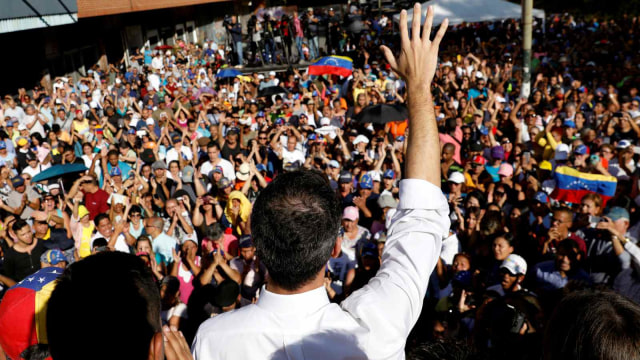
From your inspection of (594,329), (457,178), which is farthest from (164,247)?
(594,329)

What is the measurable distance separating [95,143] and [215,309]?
6650mm

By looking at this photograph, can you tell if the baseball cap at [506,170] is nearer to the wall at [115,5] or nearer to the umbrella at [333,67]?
the umbrella at [333,67]

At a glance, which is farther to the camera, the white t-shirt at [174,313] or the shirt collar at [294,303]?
the white t-shirt at [174,313]

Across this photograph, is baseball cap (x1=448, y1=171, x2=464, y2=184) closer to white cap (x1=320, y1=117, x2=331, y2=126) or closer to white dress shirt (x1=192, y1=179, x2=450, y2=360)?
white cap (x1=320, y1=117, x2=331, y2=126)

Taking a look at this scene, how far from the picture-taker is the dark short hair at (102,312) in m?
1.17

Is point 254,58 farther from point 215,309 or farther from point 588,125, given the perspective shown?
point 215,309

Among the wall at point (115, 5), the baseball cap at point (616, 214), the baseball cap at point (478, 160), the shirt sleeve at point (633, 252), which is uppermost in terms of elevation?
the wall at point (115, 5)

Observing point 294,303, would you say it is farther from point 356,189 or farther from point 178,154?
point 178,154

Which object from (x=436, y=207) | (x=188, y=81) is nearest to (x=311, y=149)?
Answer: (x=436, y=207)

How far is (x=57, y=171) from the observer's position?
742 centimetres

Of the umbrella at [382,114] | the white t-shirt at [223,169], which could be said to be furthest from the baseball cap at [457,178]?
the white t-shirt at [223,169]

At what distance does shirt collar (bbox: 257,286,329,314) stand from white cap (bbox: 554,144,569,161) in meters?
6.69

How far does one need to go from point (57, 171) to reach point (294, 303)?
7.14 m

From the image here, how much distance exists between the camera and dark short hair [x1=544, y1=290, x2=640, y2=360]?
1278mm
